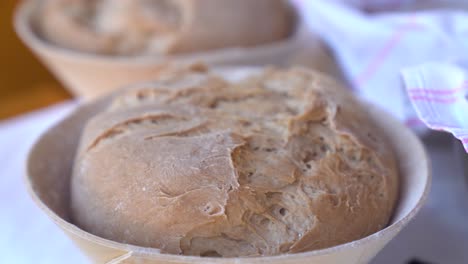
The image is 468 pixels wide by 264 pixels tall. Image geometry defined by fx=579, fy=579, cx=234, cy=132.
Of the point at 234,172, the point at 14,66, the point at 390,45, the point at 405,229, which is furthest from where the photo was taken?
the point at 14,66

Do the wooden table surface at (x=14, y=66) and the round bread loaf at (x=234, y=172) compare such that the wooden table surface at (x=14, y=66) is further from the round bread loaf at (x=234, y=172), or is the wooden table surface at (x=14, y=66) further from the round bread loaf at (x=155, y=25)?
the round bread loaf at (x=234, y=172)

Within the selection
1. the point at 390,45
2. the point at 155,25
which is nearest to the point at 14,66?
the point at 155,25

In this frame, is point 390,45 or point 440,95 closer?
point 440,95

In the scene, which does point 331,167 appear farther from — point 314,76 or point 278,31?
point 278,31

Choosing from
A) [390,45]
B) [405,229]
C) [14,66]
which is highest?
[390,45]

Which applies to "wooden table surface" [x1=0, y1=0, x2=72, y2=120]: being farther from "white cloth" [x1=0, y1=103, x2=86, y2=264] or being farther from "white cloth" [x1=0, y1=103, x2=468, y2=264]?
"white cloth" [x1=0, y1=103, x2=468, y2=264]

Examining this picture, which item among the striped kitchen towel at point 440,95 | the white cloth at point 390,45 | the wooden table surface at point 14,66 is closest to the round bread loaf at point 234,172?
the striped kitchen towel at point 440,95

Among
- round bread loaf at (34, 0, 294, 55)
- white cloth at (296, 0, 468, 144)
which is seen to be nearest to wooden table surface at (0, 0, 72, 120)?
round bread loaf at (34, 0, 294, 55)

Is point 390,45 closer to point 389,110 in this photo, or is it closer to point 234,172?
point 389,110
